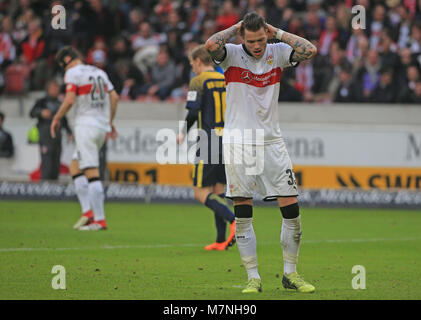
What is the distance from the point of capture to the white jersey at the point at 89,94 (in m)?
13.5

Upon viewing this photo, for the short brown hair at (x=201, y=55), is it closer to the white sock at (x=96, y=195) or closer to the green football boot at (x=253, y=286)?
the white sock at (x=96, y=195)

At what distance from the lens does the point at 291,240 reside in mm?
7961

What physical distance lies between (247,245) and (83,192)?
6.28 meters

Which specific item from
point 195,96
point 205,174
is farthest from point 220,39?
point 205,174

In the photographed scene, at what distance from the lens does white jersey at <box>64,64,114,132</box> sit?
530 inches

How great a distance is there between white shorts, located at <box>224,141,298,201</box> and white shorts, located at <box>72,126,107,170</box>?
19.2ft

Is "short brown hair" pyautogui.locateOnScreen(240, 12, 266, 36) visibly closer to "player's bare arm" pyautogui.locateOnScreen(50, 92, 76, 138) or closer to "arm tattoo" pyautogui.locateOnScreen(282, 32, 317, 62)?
"arm tattoo" pyautogui.locateOnScreen(282, 32, 317, 62)

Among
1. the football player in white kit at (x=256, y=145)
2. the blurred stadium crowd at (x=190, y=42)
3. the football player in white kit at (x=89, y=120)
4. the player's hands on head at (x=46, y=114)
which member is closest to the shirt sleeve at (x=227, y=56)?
the football player in white kit at (x=256, y=145)

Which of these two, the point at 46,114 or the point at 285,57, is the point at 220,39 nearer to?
the point at 285,57

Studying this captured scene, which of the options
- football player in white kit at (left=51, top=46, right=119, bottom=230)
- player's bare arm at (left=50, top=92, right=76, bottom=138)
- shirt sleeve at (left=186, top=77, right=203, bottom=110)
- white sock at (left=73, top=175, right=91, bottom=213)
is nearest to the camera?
shirt sleeve at (left=186, top=77, right=203, bottom=110)

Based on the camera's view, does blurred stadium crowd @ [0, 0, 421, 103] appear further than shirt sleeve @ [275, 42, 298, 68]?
Yes

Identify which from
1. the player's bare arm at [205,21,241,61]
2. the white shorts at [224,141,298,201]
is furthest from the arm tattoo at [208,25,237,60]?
the white shorts at [224,141,298,201]

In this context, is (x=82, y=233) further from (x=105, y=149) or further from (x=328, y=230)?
(x=105, y=149)

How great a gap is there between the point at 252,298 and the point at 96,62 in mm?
14258
